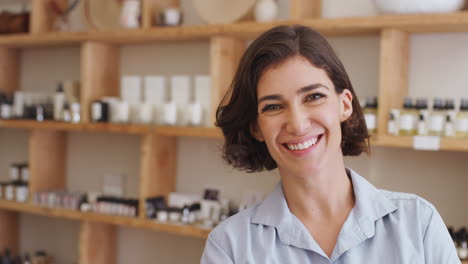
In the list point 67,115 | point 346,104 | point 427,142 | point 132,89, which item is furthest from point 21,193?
point 346,104

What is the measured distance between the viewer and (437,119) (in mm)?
2342

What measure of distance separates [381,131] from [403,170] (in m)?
0.33

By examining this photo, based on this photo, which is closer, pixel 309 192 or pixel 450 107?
pixel 309 192

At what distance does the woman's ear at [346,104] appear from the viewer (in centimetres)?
146

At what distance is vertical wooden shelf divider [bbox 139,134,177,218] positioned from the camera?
303 cm

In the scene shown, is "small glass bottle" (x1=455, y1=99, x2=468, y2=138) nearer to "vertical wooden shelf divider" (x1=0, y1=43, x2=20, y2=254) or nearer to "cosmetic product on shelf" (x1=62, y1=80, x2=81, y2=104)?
"cosmetic product on shelf" (x1=62, y1=80, x2=81, y2=104)

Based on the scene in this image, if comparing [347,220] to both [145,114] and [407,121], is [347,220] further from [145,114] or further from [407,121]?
[145,114]

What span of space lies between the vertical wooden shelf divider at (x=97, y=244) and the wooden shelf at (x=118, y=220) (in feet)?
0.36

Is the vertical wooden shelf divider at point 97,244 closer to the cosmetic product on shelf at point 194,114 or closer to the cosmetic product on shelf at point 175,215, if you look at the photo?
the cosmetic product on shelf at point 175,215

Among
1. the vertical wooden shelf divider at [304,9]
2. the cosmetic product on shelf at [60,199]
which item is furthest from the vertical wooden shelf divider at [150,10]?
the cosmetic product on shelf at [60,199]

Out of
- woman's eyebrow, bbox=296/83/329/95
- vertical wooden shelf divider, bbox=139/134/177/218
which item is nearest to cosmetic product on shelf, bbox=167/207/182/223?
vertical wooden shelf divider, bbox=139/134/177/218

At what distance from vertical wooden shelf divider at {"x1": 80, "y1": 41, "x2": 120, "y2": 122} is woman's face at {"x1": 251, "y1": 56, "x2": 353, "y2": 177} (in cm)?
200

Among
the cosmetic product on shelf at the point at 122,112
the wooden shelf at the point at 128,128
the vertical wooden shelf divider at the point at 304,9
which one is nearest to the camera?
the vertical wooden shelf divider at the point at 304,9

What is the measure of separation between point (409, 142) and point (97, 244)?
1857mm
